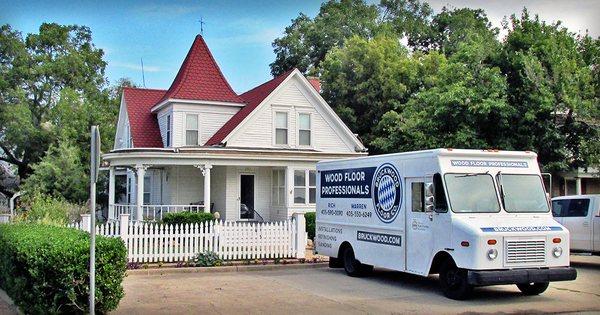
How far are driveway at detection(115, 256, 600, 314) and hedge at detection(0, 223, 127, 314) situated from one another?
1.08 m

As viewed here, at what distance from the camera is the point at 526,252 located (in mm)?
12398

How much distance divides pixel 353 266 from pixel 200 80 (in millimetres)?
17226

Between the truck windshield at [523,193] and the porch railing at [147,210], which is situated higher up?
the truck windshield at [523,193]

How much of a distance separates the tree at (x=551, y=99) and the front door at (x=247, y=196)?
37.3 feet

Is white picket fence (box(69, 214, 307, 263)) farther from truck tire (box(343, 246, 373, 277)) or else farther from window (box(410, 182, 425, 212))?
window (box(410, 182, 425, 212))

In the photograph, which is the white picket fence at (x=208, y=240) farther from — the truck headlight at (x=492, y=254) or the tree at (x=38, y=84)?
the tree at (x=38, y=84)

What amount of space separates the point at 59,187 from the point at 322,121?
13405 mm

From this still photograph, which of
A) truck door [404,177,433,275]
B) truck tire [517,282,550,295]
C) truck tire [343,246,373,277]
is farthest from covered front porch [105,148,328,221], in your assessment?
truck tire [517,282,550,295]

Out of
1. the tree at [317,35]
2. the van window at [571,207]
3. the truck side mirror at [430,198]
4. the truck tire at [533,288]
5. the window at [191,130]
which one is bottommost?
the truck tire at [533,288]

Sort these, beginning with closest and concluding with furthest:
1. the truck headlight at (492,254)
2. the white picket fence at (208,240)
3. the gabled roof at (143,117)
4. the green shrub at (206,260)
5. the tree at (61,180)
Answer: the truck headlight at (492,254) < the white picket fence at (208,240) < the green shrub at (206,260) < the gabled roof at (143,117) < the tree at (61,180)

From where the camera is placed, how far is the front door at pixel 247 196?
94.6 ft

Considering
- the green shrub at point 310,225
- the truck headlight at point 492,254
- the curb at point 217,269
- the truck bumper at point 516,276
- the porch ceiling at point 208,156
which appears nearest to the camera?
the truck bumper at point 516,276

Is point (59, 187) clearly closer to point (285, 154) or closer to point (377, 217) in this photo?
point (285, 154)

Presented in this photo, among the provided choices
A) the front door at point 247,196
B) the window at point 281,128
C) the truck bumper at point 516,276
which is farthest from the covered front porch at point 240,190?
the truck bumper at point 516,276
